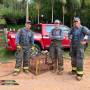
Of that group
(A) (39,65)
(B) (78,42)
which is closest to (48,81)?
(A) (39,65)

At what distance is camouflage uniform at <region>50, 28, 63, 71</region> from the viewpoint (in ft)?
39.0

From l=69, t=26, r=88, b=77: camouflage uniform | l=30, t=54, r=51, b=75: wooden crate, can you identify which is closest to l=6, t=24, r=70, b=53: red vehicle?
l=30, t=54, r=51, b=75: wooden crate

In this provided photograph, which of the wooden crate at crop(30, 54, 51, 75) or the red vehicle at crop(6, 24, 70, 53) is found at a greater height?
the red vehicle at crop(6, 24, 70, 53)

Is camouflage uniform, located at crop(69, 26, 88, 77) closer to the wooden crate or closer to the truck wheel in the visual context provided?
the wooden crate

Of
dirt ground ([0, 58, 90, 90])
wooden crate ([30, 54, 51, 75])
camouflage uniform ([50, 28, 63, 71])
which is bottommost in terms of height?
dirt ground ([0, 58, 90, 90])

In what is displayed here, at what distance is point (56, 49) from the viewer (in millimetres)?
11984

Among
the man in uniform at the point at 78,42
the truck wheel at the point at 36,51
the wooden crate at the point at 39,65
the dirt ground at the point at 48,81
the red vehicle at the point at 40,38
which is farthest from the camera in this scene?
the red vehicle at the point at 40,38

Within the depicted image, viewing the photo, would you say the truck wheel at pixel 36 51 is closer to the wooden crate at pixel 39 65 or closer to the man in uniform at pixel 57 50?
the wooden crate at pixel 39 65

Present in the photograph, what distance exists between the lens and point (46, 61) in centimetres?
1245

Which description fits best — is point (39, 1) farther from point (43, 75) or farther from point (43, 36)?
point (43, 75)

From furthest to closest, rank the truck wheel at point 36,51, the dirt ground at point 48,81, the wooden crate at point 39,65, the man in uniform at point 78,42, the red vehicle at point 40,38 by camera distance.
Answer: the red vehicle at point 40,38
the truck wheel at point 36,51
the wooden crate at point 39,65
the man in uniform at point 78,42
the dirt ground at point 48,81

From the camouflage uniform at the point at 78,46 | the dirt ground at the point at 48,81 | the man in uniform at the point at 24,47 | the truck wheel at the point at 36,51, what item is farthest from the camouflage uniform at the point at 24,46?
the camouflage uniform at the point at 78,46

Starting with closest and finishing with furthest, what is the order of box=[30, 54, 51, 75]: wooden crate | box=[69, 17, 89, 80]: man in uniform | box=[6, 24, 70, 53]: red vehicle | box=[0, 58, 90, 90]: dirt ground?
box=[0, 58, 90, 90]: dirt ground < box=[69, 17, 89, 80]: man in uniform < box=[30, 54, 51, 75]: wooden crate < box=[6, 24, 70, 53]: red vehicle

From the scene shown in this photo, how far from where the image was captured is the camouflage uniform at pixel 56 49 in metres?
11.9
